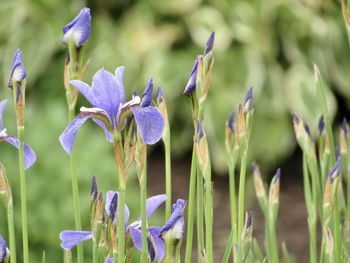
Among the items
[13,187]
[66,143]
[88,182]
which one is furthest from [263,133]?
[66,143]

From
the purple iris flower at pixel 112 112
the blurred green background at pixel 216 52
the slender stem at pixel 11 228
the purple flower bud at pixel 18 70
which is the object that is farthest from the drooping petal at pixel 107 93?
the blurred green background at pixel 216 52

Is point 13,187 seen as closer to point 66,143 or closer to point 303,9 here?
point 66,143

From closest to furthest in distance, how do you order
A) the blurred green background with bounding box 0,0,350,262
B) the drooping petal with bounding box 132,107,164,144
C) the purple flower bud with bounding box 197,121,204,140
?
the drooping petal with bounding box 132,107,164,144 < the purple flower bud with bounding box 197,121,204,140 < the blurred green background with bounding box 0,0,350,262

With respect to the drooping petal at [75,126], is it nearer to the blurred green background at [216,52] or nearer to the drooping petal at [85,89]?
the drooping petal at [85,89]

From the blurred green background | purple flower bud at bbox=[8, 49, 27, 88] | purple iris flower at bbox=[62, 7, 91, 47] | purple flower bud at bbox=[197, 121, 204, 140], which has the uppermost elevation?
purple iris flower at bbox=[62, 7, 91, 47]

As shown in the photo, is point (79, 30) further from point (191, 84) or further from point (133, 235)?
point (133, 235)

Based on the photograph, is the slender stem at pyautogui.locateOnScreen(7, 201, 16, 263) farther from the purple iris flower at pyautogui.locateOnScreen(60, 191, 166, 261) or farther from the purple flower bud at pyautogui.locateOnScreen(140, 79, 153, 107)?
the purple flower bud at pyautogui.locateOnScreen(140, 79, 153, 107)

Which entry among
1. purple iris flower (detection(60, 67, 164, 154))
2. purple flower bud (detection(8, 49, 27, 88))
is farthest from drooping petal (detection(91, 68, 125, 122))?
purple flower bud (detection(8, 49, 27, 88))
